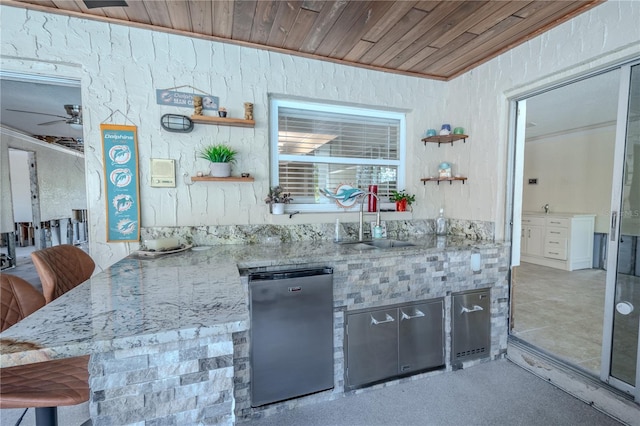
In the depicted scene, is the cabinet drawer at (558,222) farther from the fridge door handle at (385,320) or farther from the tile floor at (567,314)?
the fridge door handle at (385,320)

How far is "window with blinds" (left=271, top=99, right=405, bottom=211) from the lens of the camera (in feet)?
8.14

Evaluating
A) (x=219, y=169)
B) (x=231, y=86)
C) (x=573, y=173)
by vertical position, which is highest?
(x=231, y=86)

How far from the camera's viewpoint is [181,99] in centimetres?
209

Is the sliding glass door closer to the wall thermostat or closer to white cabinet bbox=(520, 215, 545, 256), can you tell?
the wall thermostat

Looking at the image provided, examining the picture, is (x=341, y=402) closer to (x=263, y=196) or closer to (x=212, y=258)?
(x=212, y=258)

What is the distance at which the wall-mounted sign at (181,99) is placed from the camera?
2.05 meters

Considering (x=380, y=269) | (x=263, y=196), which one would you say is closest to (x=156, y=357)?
(x=380, y=269)

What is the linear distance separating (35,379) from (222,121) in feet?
5.62

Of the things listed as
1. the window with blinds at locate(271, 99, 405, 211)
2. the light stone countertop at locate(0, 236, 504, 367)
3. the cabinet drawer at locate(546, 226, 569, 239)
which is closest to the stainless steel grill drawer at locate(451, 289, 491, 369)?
the window with blinds at locate(271, 99, 405, 211)

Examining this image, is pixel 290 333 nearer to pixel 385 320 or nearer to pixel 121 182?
pixel 385 320

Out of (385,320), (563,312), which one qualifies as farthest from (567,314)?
(385,320)

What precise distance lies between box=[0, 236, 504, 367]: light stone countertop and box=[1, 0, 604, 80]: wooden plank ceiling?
1.60 m

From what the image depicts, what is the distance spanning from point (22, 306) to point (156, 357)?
1017 millimetres

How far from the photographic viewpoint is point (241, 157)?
2.25 m
